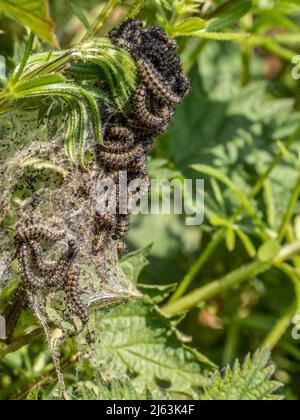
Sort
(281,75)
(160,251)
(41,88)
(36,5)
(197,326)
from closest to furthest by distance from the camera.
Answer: (36,5)
(41,88)
(197,326)
(160,251)
(281,75)

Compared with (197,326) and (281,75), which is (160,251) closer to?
(197,326)

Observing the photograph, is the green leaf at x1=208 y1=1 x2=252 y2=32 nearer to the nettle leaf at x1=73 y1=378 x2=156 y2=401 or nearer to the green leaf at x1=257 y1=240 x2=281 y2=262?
the green leaf at x1=257 y1=240 x2=281 y2=262

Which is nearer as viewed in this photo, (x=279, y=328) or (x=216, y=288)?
(x=216, y=288)

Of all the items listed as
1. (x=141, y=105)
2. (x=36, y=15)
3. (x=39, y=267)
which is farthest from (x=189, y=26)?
(x=39, y=267)

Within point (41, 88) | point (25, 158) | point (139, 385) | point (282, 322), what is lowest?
point (139, 385)

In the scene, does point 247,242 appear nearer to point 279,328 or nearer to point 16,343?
point 279,328

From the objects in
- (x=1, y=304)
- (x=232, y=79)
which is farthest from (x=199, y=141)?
(x=1, y=304)

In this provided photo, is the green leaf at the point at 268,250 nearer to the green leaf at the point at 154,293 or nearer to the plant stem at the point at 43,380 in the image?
the green leaf at the point at 154,293
